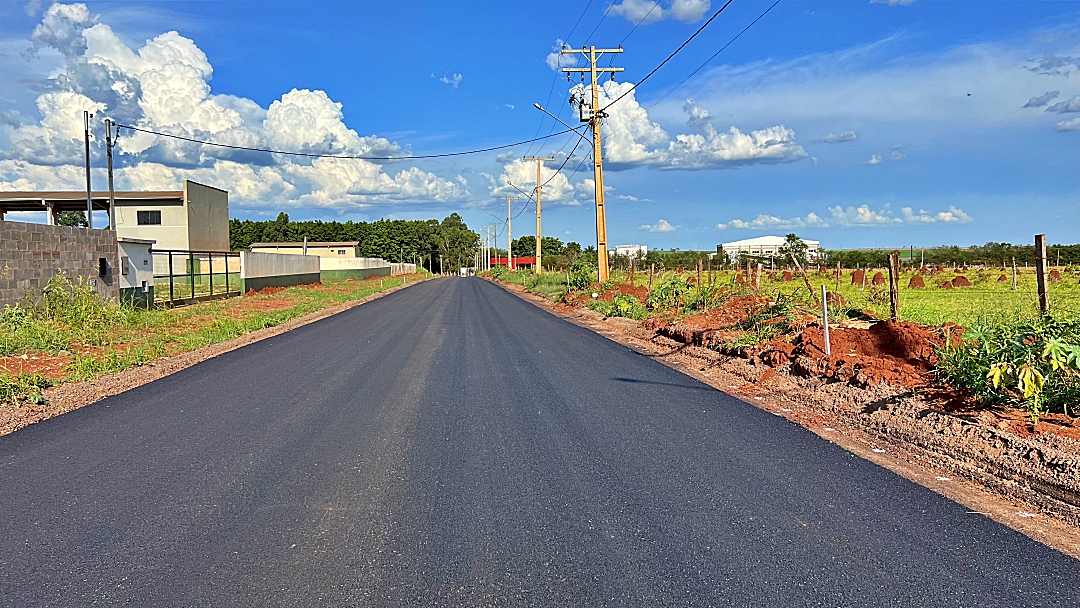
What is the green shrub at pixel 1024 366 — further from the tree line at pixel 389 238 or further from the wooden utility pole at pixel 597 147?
the tree line at pixel 389 238

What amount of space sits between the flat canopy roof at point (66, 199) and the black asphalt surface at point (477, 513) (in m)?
47.8

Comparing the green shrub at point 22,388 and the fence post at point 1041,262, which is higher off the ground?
the fence post at point 1041,262

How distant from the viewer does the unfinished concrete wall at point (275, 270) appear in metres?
38.5

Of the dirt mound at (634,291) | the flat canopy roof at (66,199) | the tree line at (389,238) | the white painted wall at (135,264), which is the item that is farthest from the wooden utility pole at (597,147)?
the tree line at (389,238)

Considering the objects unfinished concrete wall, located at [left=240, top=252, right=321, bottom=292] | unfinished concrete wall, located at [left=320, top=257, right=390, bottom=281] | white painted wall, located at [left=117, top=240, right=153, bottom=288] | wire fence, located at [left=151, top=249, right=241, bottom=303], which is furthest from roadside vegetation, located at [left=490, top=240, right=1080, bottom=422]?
unfinished concrete wall, located at [left=320, top=257, right=390, bottom=281]

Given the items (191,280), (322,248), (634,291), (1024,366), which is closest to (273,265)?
(191,280)

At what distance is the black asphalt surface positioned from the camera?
404 cm

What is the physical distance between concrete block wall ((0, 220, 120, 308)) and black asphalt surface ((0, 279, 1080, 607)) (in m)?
9.92

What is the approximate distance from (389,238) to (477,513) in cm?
15015

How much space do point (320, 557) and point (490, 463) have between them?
7.34ft

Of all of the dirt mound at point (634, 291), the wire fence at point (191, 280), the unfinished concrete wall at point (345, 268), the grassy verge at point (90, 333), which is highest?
the unfinished concrete wall at point (345, 268)

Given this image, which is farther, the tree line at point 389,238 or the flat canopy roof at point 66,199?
the tree line at point 389,238

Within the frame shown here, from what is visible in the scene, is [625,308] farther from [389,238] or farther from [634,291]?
[389,238]

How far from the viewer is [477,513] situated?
5.22 metres
